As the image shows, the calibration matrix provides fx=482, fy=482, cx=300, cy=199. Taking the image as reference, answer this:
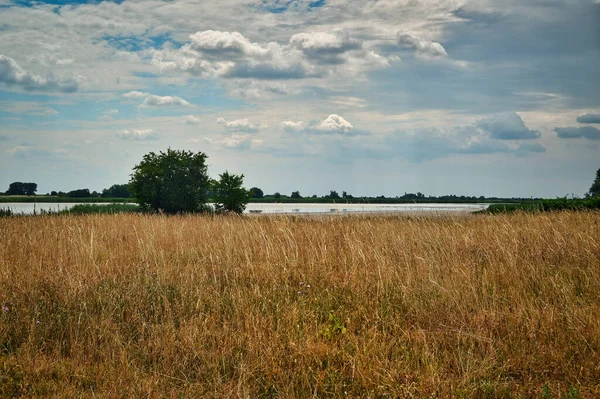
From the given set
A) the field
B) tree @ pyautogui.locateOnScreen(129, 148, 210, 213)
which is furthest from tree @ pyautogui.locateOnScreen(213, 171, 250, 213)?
the field

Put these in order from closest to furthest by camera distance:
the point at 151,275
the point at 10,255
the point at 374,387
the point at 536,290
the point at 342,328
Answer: the point at 374,387
the point at 342,328
the point at 536,290
the point at 151,275
the point at 10,255

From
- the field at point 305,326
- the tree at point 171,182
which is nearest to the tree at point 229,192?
the tree at point 171,182

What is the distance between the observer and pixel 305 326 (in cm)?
643

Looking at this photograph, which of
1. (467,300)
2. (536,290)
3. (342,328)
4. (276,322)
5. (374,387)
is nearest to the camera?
(374,387)

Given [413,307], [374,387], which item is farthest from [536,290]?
[374,387]

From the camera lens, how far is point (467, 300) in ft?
24.5

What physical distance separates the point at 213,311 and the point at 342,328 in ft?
6.47

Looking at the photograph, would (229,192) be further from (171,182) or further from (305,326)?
(305,326)

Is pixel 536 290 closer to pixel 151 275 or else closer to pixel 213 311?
pixel 213 311

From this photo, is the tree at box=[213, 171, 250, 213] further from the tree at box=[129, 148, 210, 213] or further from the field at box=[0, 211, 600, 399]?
the field at box=[0, 211, 600, 399]

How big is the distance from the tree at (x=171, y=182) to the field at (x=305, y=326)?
1689cm

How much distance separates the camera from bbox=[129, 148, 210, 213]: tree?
1089 inches

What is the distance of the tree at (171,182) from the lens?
27656mm

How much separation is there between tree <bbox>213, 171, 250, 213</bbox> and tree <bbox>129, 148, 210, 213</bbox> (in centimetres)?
81
